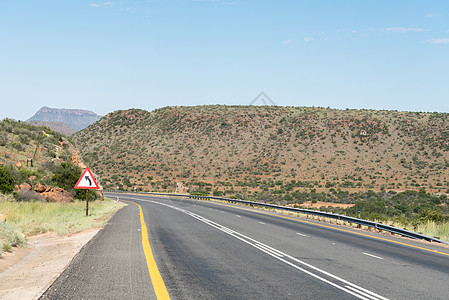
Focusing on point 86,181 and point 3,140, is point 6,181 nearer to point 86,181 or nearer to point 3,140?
point 86,181

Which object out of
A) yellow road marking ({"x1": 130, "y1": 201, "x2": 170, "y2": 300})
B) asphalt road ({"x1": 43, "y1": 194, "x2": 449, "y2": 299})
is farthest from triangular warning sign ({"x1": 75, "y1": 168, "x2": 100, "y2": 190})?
yellow road marking ({"x1": 130, "y1": 201, "x2": 170, "y2": 300})

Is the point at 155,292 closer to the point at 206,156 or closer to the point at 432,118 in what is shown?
the point at 206,156

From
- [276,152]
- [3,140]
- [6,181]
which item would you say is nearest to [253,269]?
[6,181]

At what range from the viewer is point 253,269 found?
8.94 meters

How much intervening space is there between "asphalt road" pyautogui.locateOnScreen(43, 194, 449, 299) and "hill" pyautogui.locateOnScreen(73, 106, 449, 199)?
4466 centimetres

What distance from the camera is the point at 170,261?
945 centimetres

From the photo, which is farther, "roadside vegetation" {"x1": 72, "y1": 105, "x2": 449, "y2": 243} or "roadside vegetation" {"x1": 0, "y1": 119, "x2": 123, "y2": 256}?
"roadside vegetation" {"x1": 72, "y1": 105, "x2": 449, "y2": 243}

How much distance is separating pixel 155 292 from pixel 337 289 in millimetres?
3251

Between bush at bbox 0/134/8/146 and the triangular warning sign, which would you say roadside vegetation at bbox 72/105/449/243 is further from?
the triangular warning sign

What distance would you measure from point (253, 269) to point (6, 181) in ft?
62.6

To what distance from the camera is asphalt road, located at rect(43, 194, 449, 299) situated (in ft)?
22.5

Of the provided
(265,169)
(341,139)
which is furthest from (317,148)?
(265,169)

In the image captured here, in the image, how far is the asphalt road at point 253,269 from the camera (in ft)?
22.5

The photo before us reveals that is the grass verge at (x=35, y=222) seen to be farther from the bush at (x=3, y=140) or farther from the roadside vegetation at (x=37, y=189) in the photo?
the bush at (x=3, y=140)
